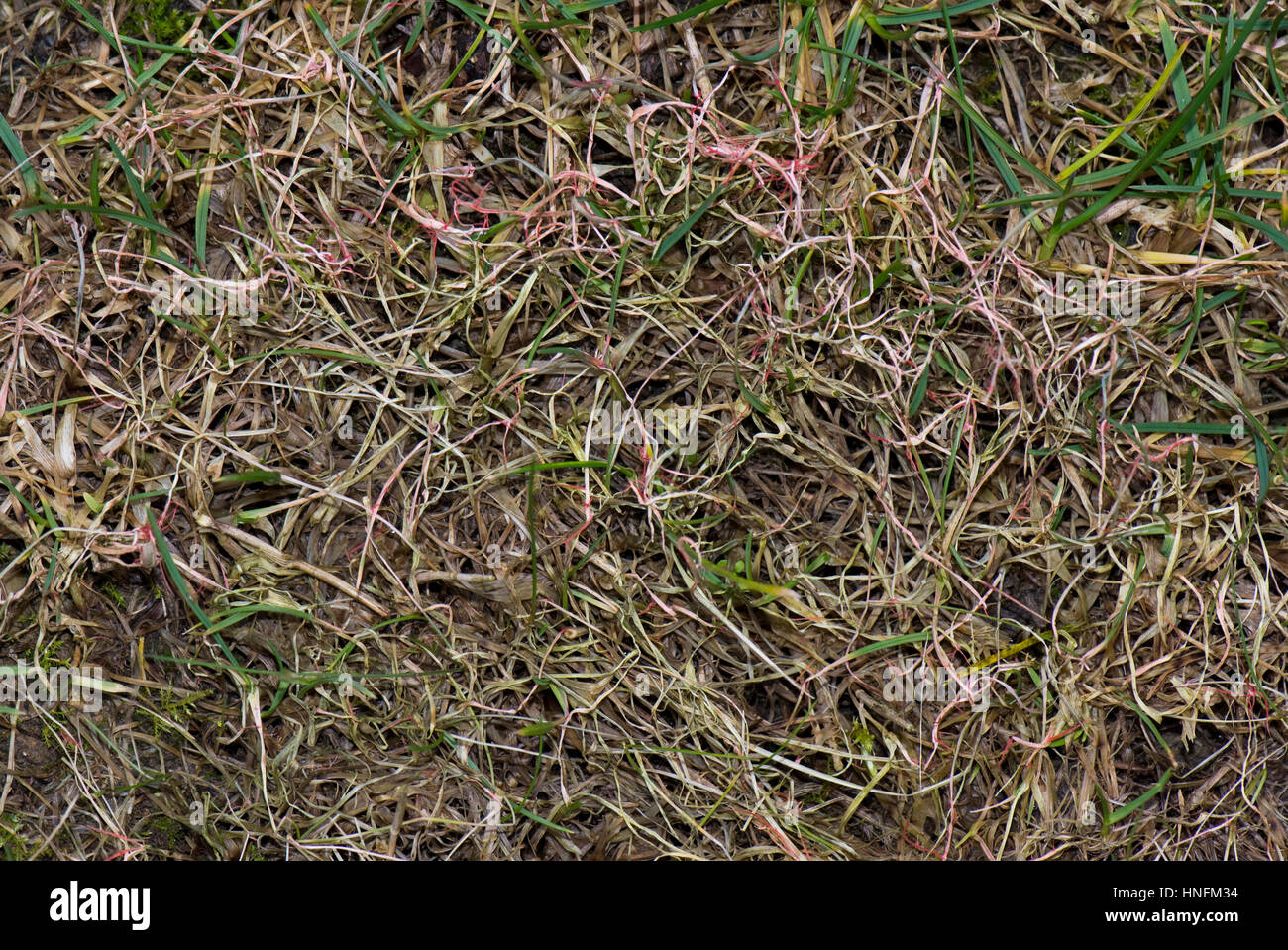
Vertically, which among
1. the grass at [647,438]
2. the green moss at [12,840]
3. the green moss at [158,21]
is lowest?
the green moss at [12,840]

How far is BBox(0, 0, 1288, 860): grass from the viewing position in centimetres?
157

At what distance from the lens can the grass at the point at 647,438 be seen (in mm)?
1565

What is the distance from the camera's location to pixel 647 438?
1.57 m

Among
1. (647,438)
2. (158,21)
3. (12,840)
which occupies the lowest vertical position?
(12,840)

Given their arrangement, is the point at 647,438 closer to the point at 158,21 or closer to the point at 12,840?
the point at 158,21

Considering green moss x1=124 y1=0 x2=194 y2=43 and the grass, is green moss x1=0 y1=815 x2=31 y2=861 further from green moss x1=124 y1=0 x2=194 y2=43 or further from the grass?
green moss x1=124 y1=0 x2=194 y2=43

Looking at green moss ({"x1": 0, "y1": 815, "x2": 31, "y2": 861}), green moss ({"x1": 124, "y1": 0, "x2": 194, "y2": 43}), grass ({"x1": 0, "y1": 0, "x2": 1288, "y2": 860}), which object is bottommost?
green moss ({"x1": 0, "y1": 815, "x2": 31, "y2": 861})

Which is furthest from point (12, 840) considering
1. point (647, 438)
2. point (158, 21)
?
point (158, 21)

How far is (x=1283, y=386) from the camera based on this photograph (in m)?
1.59

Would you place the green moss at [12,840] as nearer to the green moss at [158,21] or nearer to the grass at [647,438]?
the grass at [647,438]

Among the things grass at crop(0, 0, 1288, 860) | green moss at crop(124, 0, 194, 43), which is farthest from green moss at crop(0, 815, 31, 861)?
green moss at crop(124, 0, 194, 43)

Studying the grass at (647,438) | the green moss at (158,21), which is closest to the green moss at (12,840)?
the grass at (647,438)
